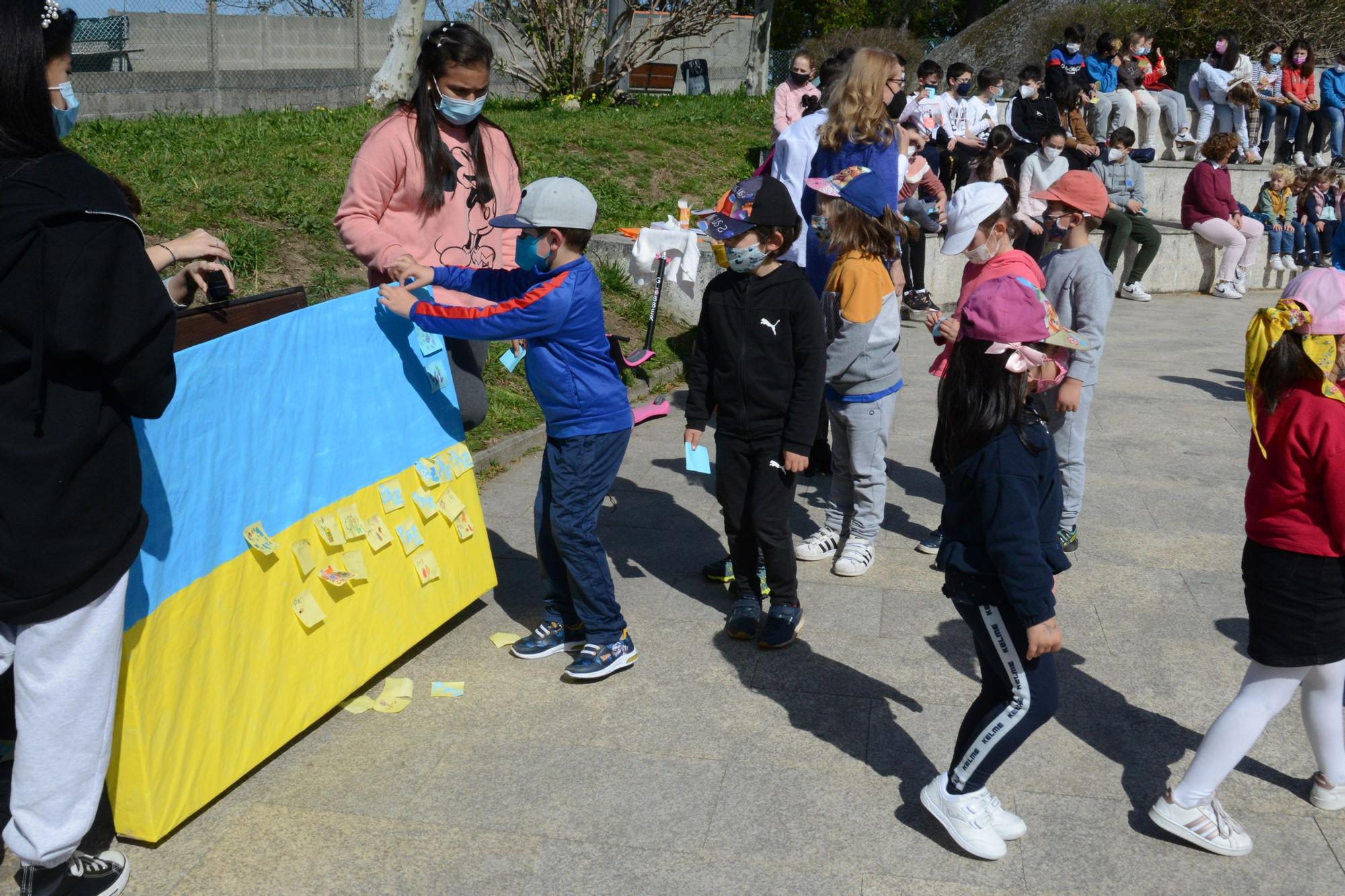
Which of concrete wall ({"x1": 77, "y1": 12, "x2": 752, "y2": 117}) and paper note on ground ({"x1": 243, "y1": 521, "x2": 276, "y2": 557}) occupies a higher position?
concrete wall ({"x1": 77, "y1": 12, "x2": 752, "y2": 117})

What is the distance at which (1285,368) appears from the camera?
10.7ft

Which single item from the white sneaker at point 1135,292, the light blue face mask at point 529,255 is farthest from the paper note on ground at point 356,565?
the white sneaker at point 1135,292

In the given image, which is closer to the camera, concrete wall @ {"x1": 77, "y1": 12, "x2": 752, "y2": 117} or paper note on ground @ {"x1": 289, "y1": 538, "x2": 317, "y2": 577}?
paper note on ground @ {"x1": 289, "y1": 538, "x2": 317, "y2": 577}

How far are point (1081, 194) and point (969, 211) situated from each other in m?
0.81

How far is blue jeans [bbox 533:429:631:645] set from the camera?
14.0 feet

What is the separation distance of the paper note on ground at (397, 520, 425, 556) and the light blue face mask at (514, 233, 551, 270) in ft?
3.44

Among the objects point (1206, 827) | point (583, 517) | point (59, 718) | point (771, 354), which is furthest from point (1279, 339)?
point (59, 718)

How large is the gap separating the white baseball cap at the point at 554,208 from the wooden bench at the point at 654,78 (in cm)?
2139

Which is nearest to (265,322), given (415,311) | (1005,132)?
(415,311)

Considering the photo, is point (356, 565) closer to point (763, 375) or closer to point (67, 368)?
point (67, 368)

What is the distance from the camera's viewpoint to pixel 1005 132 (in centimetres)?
1230

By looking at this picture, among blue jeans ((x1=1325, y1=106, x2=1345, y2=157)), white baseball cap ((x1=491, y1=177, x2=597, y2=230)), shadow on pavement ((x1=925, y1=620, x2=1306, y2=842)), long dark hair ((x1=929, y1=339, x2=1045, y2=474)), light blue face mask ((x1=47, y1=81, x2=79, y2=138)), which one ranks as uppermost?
blue jeans ((x1=1325, y1=106, x2=1345, y2=157))

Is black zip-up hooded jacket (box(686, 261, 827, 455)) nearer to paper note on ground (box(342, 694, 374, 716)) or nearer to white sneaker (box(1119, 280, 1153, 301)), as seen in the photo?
paper note on ground (box(342, 694, 374, 716))

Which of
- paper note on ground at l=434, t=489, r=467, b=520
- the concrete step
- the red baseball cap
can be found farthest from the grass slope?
the red baseball cap
